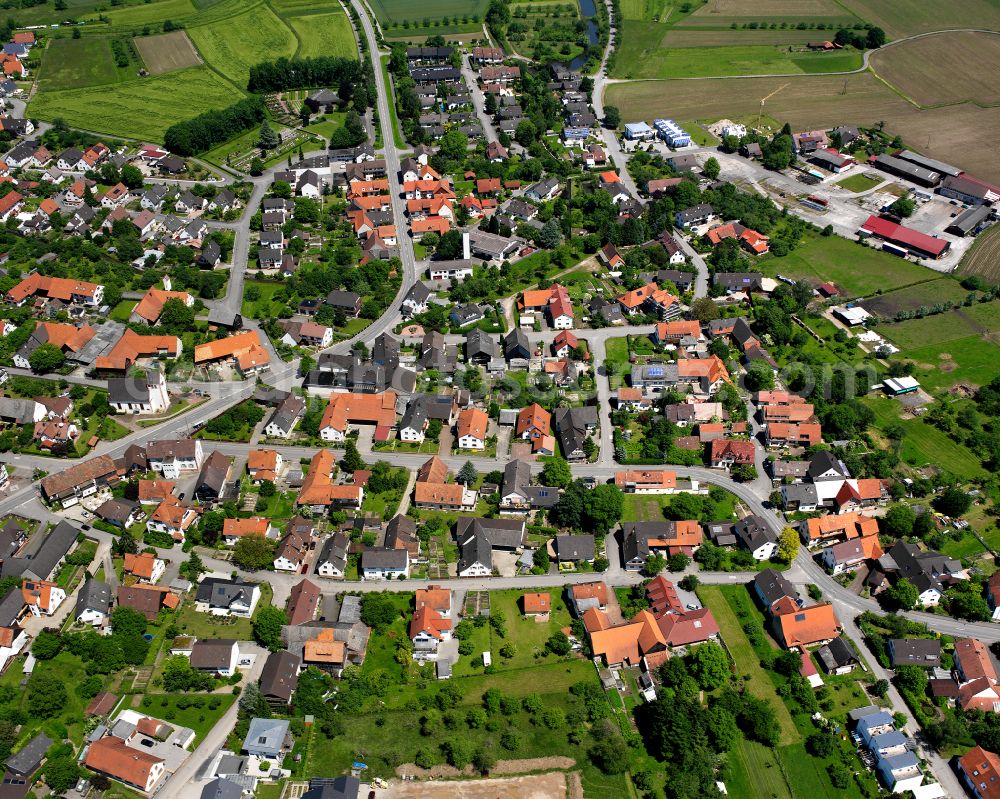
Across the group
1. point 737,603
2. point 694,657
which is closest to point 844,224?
point 737,603

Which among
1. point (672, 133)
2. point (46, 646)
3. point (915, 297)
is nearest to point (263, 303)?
point (46, 646)

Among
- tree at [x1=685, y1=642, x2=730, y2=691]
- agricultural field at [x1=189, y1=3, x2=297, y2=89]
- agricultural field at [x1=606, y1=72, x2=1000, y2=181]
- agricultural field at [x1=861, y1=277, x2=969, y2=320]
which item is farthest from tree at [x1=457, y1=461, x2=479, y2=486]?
agricultural field at [x1=189, y1=3, x2=297, y2=89]

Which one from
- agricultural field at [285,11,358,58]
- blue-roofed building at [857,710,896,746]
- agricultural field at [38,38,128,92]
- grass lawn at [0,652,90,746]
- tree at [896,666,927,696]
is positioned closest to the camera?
blue-roofed building at [857,710,896,746]

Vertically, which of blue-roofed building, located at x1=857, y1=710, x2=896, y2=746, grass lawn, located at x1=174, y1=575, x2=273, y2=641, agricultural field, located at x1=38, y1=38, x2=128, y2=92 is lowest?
grass lawn, located at x1=174, y1=575, x2=273, y2=641

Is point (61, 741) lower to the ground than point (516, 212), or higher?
lower

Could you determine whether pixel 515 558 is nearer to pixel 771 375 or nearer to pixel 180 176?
pixel 771 375

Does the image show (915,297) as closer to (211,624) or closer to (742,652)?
(742,652)

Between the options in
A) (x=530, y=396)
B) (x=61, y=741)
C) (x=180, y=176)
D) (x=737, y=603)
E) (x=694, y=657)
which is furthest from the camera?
(x=180, y=176)

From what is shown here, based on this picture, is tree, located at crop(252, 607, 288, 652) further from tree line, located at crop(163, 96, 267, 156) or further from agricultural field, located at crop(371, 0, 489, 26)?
agricultural field, located at crop(371, 0, 489, 26)
